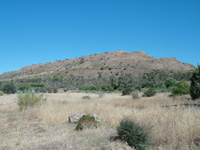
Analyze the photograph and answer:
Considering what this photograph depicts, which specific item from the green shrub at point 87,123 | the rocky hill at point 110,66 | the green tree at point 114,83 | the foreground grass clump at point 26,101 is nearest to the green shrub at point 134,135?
the green shrub at point 87,123

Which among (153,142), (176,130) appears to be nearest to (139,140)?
(153,142)

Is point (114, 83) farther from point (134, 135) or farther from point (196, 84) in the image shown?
point (134, 135)

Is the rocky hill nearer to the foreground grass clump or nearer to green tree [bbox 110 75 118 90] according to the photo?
green tree [bbox 110 75 118 90]

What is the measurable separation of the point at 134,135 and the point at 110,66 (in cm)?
7828

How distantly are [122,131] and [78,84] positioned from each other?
188 ft

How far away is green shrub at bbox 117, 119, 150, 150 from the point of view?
17.1ft

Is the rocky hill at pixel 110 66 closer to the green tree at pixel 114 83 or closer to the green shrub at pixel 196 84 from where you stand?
the green tree at pixel 114 83

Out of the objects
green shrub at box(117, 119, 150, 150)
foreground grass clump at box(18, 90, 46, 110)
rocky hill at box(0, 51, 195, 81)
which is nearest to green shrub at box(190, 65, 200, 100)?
green shrub at box(117, 119, 150, 150)

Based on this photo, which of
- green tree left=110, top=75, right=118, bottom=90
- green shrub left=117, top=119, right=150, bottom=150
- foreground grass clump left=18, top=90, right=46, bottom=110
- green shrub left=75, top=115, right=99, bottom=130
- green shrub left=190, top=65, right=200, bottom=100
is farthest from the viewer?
green tree left=110, top=75, right=118, bottom=90

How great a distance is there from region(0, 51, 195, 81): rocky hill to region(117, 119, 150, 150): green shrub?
6279 centimetres

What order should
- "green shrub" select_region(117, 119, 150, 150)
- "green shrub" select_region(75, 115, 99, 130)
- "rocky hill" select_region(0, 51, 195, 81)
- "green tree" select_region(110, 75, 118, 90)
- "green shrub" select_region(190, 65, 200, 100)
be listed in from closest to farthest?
"green shrub" select_region(117, 119, 150, 150) → "green shrub" select_region(75, 115, 99, 130) → "green shrub" select_region(190, 65, 200, 100) → "green tree" select_region(110, 75, 118, 90) → "rocky hill" select_region(0, 51, 195, 81)

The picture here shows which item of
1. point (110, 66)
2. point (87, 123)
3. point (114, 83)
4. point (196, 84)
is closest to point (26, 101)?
point (87, 123)

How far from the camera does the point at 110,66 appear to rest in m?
83.4

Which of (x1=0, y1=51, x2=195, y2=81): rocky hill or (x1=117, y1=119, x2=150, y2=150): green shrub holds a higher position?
(x1=0, y1=51, x2=195, y2=81): rocky hill
